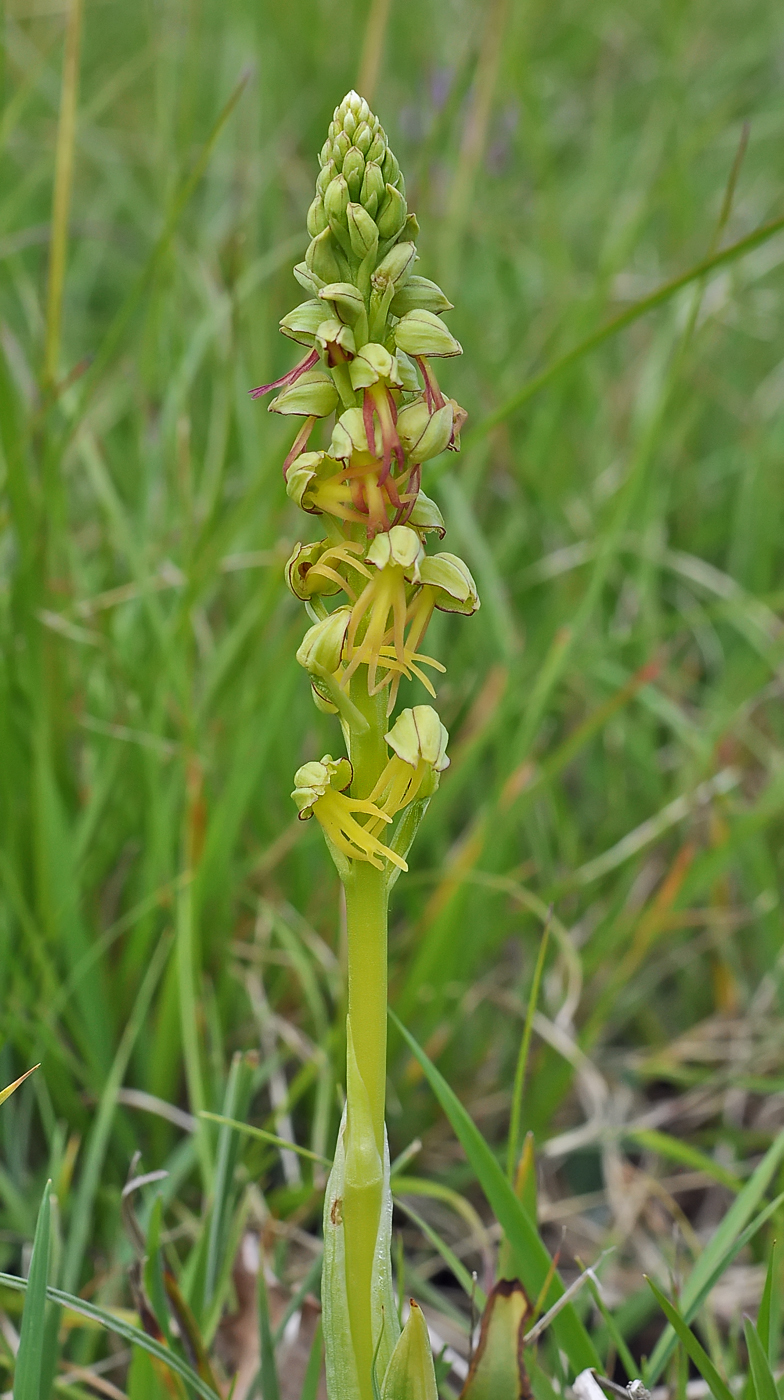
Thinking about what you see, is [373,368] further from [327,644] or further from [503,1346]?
[503,1346]

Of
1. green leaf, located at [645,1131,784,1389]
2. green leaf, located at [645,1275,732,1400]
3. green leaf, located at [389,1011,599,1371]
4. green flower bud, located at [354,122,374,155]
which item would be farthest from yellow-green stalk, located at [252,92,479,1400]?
green leaf, located at [645,1131,784,1389]

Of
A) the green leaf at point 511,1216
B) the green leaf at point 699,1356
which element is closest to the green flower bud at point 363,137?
the green leaf at point 511,1216

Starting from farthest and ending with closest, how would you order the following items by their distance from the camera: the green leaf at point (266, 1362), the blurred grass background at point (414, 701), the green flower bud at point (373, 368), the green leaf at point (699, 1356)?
the blurred grass background at point (414, 701), the green leaf at point (266, 1362), the green leaf at point (699, 1356), the green flower bud at point (373, 368)

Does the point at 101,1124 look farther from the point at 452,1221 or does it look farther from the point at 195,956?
the point at 452,1221

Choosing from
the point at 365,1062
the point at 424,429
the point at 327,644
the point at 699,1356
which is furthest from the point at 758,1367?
the point at 424,429

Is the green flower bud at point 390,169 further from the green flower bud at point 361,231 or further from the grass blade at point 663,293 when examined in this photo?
the grass blade at point 663,293

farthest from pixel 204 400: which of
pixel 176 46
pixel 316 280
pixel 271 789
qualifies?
pixel 316 280
